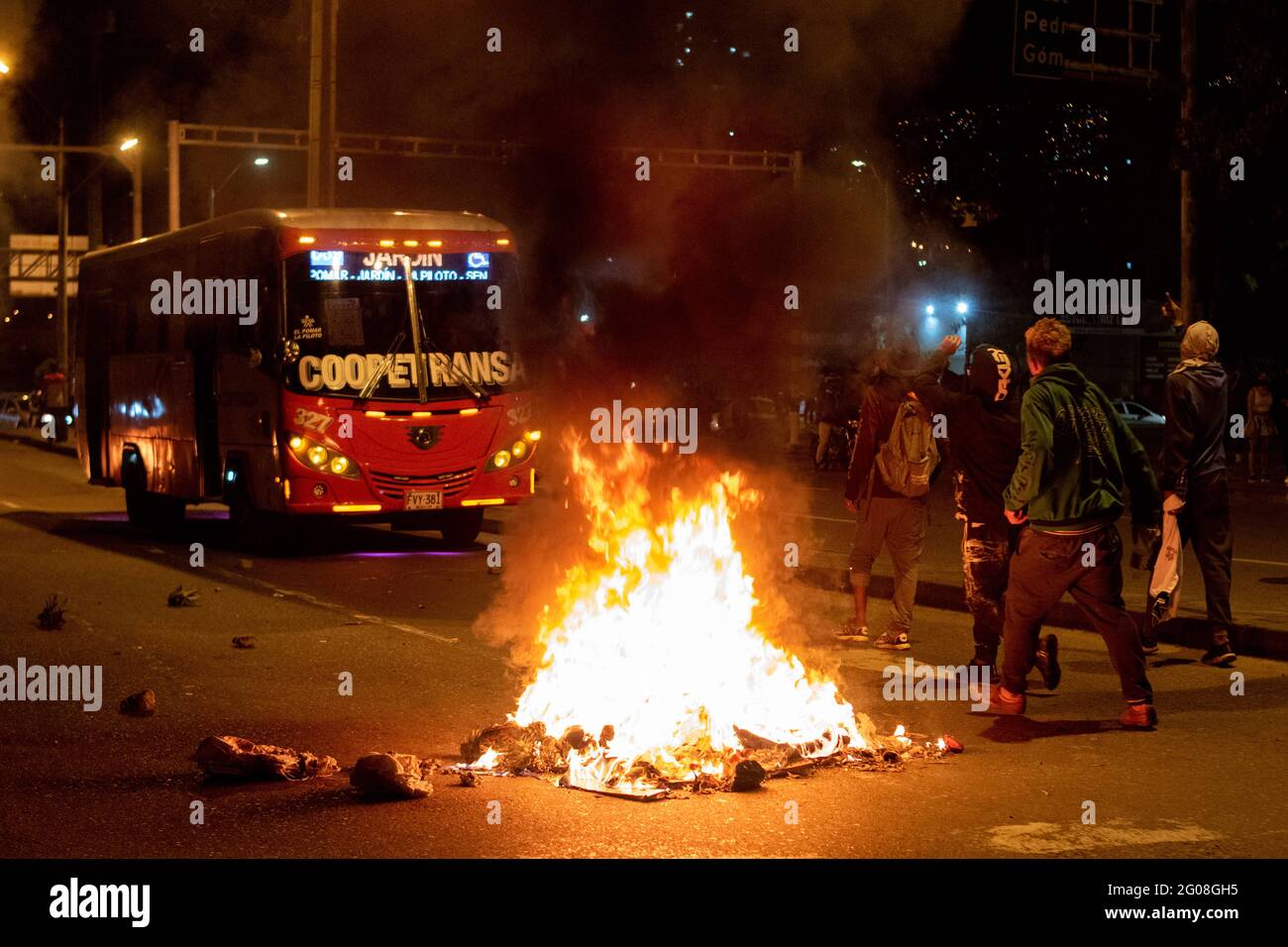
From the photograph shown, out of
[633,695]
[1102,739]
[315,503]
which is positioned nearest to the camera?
[633,695]

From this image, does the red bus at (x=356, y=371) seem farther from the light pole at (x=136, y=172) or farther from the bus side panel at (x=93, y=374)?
the light pole at (x=136, y=172)

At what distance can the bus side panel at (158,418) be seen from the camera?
1527 centimetres

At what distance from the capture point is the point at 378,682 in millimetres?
8039

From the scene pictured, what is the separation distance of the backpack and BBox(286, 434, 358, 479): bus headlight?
582 cm

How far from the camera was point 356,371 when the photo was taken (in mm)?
13586

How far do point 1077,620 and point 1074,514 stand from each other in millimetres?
3431

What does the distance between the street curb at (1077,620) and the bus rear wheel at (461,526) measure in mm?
3934

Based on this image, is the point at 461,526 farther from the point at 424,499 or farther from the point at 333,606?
the point at 333,606

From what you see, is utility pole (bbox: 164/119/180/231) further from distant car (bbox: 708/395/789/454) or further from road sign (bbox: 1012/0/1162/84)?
road sign (bbox: 1012/0/1162/84)

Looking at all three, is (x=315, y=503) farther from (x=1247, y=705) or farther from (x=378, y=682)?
(x=1247, y=705)

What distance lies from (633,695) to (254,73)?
54.1 feet

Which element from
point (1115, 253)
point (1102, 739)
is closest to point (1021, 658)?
point (1102, 739)

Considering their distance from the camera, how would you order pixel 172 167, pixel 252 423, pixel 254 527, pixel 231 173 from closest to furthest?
1. pixel 252 423
2. pixel 254 527
3. pixel 172 167
4. pixel 231 173

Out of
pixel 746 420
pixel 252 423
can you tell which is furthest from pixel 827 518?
pixel 252 423
